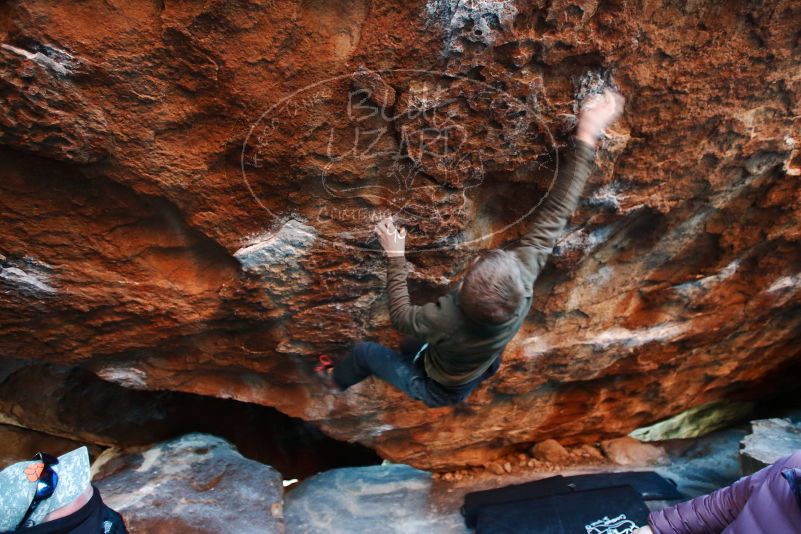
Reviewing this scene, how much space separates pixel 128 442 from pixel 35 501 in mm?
1740

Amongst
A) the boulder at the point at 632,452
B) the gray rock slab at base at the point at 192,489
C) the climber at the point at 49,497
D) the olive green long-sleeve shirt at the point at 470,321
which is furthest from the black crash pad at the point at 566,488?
the climber at the point at 49,497

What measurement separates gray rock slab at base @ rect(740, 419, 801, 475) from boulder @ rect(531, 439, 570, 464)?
1.22 metres

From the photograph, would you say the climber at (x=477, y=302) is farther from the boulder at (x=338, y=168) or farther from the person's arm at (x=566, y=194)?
the boulder at (x=338, y=168)

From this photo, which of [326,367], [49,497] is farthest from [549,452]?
[49,497]

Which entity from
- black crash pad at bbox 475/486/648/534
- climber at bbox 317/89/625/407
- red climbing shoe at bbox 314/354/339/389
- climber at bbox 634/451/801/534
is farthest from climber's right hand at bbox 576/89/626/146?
black crash pad at bbox 475/486/648/534

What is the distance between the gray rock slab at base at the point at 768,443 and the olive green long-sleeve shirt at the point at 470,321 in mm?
2600

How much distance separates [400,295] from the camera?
6.63 feet

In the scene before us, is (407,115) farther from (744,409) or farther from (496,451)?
(744,409)

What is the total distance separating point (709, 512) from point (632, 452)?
2307mm

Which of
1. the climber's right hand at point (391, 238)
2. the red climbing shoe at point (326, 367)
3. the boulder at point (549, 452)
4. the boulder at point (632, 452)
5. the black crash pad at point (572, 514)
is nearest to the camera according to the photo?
the climber's right hand at point (391, 238)

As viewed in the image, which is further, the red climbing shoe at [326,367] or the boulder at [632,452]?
the boulder at [632,452]

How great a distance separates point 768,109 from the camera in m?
2.32

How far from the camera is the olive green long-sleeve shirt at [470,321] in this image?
1.87 meters

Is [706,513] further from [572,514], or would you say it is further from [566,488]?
[566,488]
